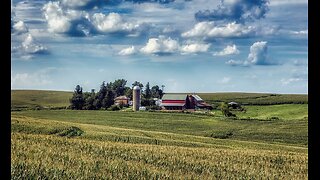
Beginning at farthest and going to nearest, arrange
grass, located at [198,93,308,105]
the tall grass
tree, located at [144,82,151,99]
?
grass, located at [198,93,308,105]
tree, located at [144,82,151,99]
the tall grass

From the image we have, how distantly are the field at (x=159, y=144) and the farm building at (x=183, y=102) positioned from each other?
191mm

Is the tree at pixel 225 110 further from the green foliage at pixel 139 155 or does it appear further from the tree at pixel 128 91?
the tree at pixel 128 91

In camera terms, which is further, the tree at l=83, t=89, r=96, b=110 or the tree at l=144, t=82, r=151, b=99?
the tree at l=83, t=89, r=96, b=110

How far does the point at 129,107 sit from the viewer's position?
166 inches

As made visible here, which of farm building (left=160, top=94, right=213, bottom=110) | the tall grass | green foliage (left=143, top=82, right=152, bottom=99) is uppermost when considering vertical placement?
green foliage (left=143, top=82, right=152, bottom=99)

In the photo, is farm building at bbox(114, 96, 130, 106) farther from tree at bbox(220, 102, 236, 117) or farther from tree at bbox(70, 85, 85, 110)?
tree at bbox(220, 102, 236, 117)

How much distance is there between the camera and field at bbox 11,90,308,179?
3466 mm

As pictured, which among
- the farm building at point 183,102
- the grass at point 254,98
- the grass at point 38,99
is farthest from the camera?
the farm building at point 183,102

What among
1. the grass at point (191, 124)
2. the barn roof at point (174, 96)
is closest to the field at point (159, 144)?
the grass at point (191, 124)

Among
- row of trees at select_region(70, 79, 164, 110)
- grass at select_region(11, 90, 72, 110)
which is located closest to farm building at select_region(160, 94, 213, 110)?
row of trees at select_region(70, 79, 164, 110)

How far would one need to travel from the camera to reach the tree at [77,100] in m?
4.00

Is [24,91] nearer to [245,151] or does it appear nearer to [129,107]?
[129,107]
